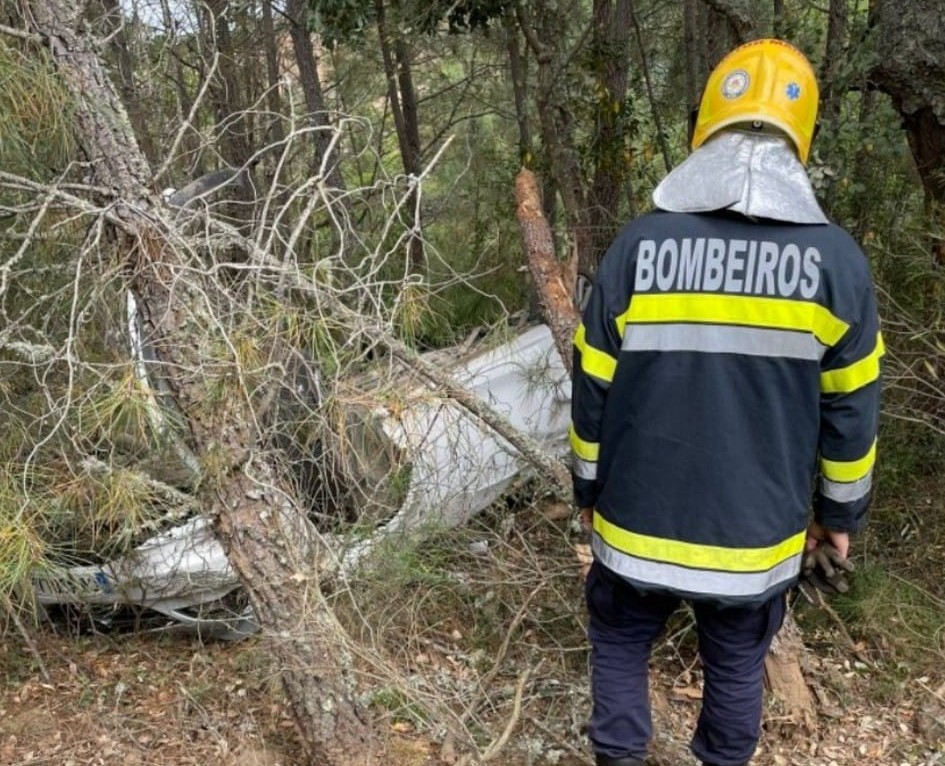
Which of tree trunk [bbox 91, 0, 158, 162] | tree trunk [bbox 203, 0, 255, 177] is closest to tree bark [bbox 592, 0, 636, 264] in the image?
tree trunk [bbox 203, 0, 255, 177]

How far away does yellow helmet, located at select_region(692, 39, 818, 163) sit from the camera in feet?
6.42

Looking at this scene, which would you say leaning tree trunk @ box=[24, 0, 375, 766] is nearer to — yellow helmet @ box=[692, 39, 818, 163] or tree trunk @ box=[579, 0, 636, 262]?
yellow helmet @ box=[692, 39, 818, 163]

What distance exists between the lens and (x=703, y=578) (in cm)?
205

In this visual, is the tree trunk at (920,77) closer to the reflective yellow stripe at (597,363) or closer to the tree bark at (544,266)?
the tree bark at (544,266)

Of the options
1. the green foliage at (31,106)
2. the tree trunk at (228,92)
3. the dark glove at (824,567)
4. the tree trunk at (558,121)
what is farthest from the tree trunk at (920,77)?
the tree trunk at (228,92)

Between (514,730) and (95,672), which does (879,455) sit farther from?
(95,672)

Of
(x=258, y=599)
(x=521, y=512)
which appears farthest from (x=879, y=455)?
(x=258, y=599)

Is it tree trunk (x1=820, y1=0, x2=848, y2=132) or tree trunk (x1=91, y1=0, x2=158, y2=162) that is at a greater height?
tree trunk (x1=91, y1=0, x2=158, y2=162)

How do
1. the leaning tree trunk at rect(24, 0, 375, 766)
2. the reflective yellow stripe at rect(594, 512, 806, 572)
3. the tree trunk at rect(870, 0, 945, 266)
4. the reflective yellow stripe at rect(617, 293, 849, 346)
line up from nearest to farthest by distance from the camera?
the reflective yellow stripe at rect(617, 293, 849, 346), the reflective yellow stripe at rect(594, 512, 806, 572), the leaning tree trunk at rect(24, 0, 375, 766), the tree trunk at rect(870, 0, 945, 266)

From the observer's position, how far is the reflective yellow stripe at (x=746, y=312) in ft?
6.20

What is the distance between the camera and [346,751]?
2.68m

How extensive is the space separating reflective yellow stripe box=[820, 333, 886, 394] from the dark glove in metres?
0.51

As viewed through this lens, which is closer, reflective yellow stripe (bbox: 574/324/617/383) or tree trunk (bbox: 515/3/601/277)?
reflective yellow stripe (bbox: 574/324/617/383)

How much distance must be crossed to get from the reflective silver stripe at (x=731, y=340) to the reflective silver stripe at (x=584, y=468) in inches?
14.6
